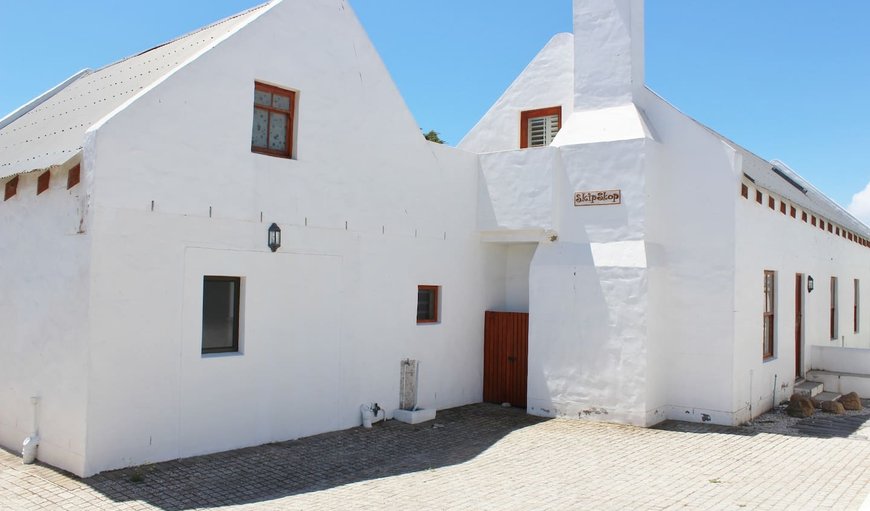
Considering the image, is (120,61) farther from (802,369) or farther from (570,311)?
(802,369)

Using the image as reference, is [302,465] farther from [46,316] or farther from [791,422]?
[791,422]

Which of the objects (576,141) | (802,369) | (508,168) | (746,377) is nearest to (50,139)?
(508,168)

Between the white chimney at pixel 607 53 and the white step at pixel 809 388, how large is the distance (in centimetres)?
711

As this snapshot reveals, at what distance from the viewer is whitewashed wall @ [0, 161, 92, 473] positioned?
7.66 m

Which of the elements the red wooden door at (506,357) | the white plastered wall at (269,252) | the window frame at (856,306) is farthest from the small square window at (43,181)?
the window frame at (856,306)

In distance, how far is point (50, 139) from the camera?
9172mm

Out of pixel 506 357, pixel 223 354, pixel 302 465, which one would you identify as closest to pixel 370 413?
pixel 302 465

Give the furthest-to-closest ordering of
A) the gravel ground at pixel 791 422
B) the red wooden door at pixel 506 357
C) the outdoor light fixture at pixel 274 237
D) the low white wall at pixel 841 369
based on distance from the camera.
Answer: the low white wall at pixel 841 369
the red wooden door at pixel 506 357
the gravel ground at pixel 791 422
the outdoor light fixture at pixel 274 237

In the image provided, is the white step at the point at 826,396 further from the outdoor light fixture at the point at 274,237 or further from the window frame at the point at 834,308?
the outdoor light fixture at the point at 274,237

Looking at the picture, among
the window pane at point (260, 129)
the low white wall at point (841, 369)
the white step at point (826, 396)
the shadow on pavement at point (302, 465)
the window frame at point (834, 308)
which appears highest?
the window pane at point (260, 129)

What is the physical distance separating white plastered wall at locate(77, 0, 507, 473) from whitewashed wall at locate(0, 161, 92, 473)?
0.29m

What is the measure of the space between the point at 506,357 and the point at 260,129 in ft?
21.4

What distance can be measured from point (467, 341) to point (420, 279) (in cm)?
189

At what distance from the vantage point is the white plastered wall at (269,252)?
7887 millimetres
